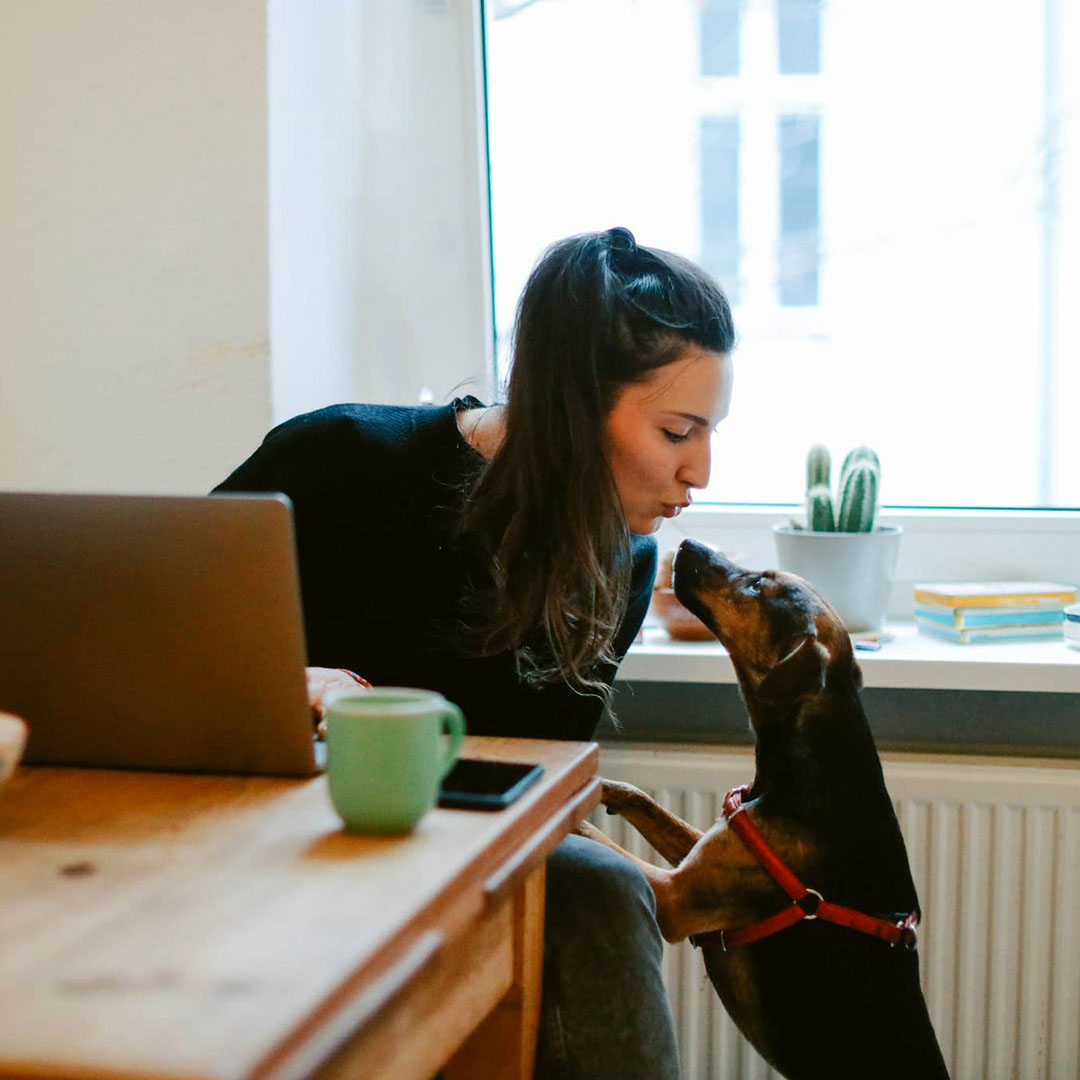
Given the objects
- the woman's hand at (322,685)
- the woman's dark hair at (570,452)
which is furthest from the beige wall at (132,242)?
the woman's hand at (322,685)

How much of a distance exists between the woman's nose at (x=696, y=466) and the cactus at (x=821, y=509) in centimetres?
50

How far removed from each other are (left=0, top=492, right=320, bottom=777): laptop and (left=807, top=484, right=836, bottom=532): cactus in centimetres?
116

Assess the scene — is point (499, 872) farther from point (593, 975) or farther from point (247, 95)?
point (247, 95)

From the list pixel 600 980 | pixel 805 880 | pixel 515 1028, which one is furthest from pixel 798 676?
pixel 515 1028

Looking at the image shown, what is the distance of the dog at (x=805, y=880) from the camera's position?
1402mm

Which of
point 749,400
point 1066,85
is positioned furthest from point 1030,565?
point 1066,85

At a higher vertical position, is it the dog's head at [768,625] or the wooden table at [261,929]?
the wooden table at [261,929]

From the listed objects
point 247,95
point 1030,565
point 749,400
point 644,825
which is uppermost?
point 247,95

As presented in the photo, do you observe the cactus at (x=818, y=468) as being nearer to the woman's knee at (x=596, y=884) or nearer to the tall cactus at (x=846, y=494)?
the tall cactus at (x=846, y=494)

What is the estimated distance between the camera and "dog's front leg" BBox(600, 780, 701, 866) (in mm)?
1641

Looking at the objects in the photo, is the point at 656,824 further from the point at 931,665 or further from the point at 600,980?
the point at 600,980

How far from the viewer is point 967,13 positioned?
204 cm

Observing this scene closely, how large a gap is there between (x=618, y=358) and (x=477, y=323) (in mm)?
812

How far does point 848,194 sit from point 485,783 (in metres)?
1.53
